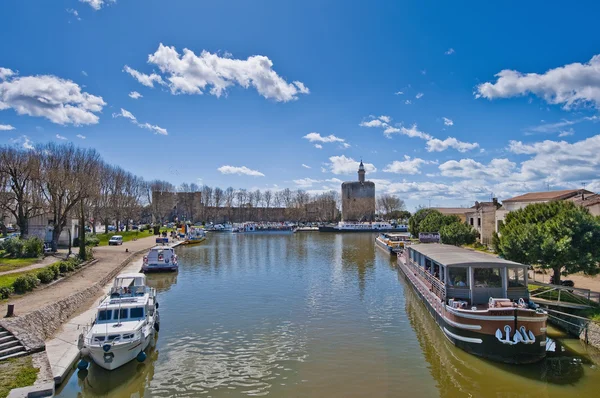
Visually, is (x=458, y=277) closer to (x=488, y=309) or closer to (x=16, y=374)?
(x=488, y=309)

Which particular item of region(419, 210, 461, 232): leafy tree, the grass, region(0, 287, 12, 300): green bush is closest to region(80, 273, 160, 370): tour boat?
the grass

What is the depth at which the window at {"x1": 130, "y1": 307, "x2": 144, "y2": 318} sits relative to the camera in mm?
18297

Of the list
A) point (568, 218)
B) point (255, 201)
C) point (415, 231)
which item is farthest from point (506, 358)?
point (255, 201)

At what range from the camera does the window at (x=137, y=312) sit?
60.0ft

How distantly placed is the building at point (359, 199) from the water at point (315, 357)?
127 metres

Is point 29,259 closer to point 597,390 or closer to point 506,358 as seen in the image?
point 506,358

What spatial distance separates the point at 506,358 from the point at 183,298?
21.0 m

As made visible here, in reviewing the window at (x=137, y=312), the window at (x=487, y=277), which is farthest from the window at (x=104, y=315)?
the window at (x=487, y=277)

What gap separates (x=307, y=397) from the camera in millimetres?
13992

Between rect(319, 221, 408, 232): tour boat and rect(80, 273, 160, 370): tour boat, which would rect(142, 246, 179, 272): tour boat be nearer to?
rect(80, 273, 160, 370): tour boat

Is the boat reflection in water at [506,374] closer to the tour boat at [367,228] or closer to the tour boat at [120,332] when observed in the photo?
the tour boat at [120,332]

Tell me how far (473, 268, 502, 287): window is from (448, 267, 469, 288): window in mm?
451

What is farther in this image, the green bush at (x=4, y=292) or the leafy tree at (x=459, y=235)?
A: the leafy tree at (x=459, y=235)

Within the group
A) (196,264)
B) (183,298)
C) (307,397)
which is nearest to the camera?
(307,397)
